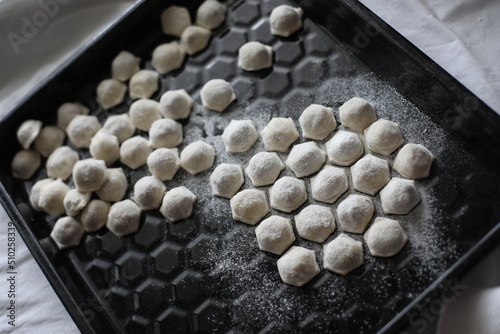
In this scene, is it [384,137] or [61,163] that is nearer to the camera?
[384,137]

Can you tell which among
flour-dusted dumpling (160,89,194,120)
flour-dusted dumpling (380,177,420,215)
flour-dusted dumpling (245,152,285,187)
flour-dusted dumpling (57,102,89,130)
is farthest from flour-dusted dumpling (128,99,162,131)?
flour-dusted dumpling (380,177,420,215)

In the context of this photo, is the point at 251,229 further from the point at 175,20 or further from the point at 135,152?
the point at 175,20

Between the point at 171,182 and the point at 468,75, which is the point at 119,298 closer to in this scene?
the point at 171,182

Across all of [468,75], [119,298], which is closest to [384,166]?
[468,75]

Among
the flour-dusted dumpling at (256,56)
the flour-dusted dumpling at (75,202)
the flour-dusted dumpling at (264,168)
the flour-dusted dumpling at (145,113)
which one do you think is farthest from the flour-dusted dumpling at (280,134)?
the flour-dusted dumpling at (75,202)

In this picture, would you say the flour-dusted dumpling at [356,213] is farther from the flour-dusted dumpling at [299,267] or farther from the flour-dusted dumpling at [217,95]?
the flour-dusted dumpling at [217,95]

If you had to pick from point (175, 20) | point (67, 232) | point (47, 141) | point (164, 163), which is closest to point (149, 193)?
point (164, 163)
